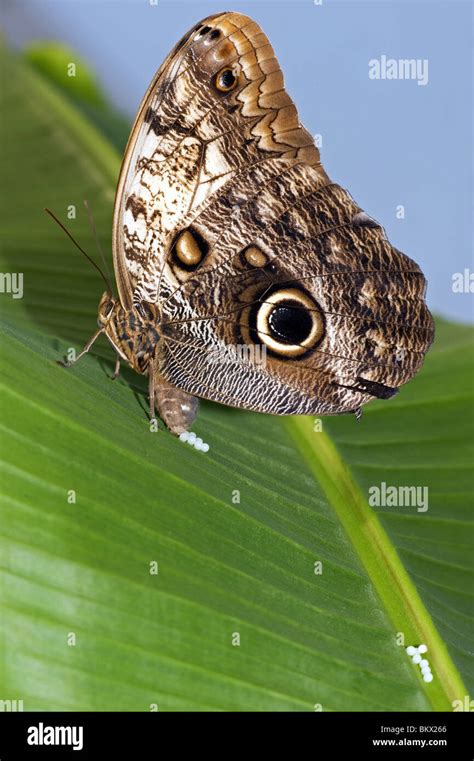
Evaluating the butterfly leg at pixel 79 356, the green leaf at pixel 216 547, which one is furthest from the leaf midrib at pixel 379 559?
the butterfly leg at pixel 79 356

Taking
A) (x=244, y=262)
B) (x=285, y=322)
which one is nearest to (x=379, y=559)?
(x=285, y=322)

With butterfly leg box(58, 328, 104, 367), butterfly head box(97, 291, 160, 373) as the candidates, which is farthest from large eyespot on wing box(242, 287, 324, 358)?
butterfly leg box(58, 328, 104, 367)

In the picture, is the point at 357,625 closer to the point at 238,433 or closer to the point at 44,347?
the point at 238,433

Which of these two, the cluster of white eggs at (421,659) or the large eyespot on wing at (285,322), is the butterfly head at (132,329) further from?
the cluster of white eggs at (421,659)

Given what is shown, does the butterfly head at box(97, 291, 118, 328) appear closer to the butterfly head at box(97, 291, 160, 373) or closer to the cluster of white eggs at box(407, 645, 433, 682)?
the butterfly head at box(97, 291, 160, 373)

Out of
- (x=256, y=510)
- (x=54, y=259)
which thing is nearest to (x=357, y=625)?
(x=256, y=510)

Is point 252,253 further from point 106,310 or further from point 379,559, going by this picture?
point 379,559
